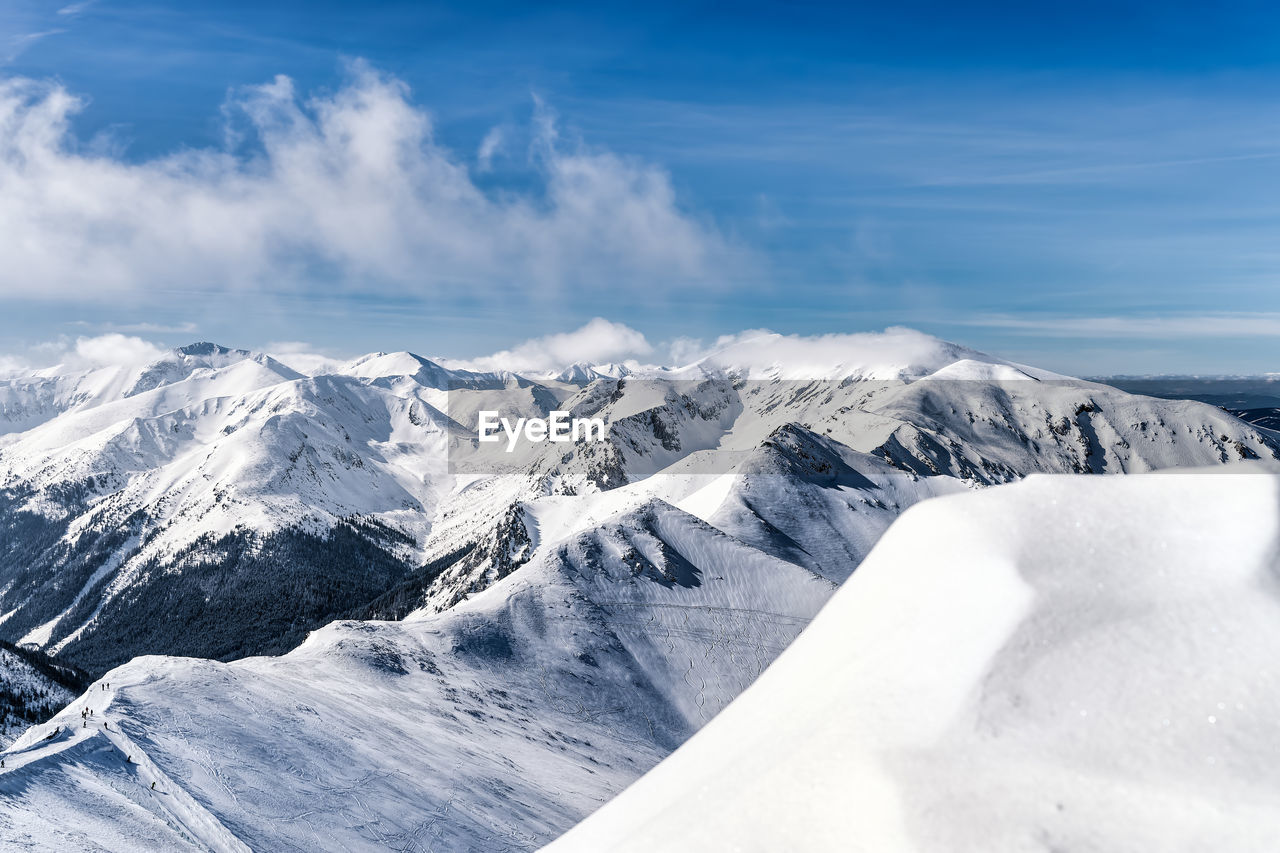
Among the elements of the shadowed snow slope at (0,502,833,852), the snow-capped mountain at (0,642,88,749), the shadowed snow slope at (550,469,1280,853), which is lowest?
the snow-capped mountain at (0,642,88,749)

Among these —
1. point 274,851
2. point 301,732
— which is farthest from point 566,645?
point 274,851

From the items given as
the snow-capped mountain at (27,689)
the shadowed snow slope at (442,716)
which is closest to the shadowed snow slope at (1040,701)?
the shadowed snow slope at (442,716)

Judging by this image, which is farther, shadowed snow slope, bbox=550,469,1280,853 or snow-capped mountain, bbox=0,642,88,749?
snow-capped mountain, bbox=0,642,88,749

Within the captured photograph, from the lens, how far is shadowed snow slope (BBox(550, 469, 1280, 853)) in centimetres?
546

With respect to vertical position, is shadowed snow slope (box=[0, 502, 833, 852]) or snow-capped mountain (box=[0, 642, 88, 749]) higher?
shadowed snow slope (box=[0, 502, 833, 852])

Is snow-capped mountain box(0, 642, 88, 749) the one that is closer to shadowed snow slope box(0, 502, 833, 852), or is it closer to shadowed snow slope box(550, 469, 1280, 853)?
shadowed snow slope box(0, 502, 833, 852)

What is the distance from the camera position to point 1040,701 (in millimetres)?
6180

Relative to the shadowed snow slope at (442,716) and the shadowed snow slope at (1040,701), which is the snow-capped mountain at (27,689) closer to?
the shadowed snow slope at (442,716)

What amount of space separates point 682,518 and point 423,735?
246 ft

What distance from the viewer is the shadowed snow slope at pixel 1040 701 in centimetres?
546

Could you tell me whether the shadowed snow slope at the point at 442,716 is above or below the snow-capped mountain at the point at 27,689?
above

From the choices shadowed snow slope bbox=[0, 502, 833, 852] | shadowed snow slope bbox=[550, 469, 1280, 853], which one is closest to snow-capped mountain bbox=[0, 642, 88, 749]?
shadowed snow slope bbox=[0, 502, 833, 852]

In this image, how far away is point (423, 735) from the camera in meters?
63.8

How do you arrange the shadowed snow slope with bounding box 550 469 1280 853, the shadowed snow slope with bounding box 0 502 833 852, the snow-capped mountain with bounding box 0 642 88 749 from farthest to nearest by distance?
1. the snow-capped mountain with bounding box 0 642 88 749
2. the shadowed snow slope with bounding box 0 502 833 852
3. the shadowed snow slope with bounding box 550 469 1280 853
